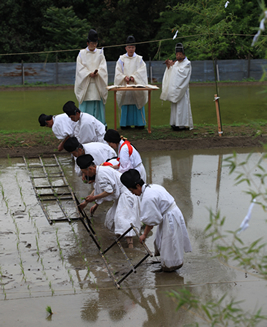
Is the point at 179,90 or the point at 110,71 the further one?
the point at 110,71

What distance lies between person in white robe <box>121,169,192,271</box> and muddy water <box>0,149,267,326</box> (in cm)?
20

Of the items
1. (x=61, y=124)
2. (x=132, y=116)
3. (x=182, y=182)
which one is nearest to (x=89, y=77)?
(x=132, y=116)

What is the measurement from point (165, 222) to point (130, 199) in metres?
0.97

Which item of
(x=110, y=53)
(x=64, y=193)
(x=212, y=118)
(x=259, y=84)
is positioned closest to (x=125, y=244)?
(x=64, y=193)

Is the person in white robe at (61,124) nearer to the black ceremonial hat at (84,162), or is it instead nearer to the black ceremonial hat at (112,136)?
the black ceremonial hat at (112,136)

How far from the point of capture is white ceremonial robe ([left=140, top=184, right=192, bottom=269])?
4.34 m

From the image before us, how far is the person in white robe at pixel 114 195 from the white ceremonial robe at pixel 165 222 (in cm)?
73

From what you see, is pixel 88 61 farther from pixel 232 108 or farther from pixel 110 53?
pixel 110 53

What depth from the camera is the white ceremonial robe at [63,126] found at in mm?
7309

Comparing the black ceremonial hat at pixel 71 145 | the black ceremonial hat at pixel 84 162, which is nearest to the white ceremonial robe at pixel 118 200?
the black ceremonial hat at pixel 84 162

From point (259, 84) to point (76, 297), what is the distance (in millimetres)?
17018

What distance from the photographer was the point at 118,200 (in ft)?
17.8

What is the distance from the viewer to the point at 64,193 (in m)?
6.89

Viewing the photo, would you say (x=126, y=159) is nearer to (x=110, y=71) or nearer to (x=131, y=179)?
(x=131, y=179)
